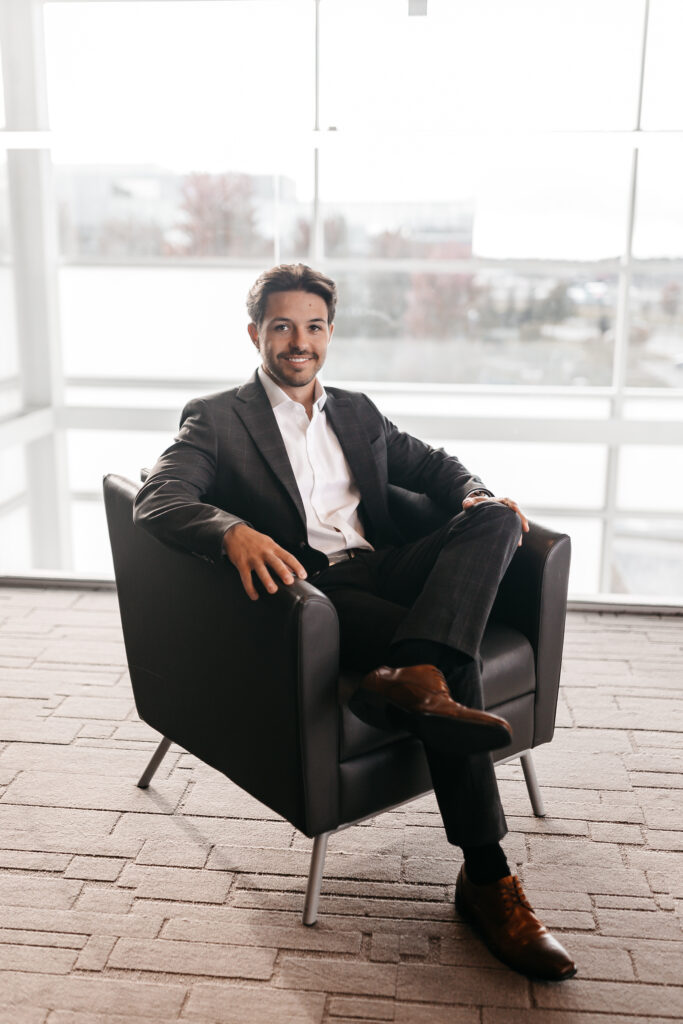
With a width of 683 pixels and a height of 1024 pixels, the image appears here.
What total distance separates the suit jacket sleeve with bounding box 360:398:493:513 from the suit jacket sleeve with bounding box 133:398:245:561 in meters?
0.46

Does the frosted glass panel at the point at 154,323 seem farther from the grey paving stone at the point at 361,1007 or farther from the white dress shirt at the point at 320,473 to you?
the grey paving stone at the point at 361,1007

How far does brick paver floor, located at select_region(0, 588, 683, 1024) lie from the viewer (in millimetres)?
1563

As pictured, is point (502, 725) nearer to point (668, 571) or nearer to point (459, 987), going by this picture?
point (459, 987)

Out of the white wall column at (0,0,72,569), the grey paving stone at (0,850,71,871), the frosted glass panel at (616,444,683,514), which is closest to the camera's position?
the grey paving stone at (0,850,71,871)

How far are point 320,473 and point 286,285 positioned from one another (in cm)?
42

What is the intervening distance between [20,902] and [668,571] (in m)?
4.63

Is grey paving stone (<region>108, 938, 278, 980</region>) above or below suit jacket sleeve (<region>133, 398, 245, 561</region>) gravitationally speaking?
below

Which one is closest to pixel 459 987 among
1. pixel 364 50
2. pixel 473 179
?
pixel 364 50

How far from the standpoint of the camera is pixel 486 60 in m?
3.91

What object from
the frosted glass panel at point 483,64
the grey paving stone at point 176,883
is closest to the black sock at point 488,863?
the grey paving stone at point 176,883

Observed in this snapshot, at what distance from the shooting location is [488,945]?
65.5 inches

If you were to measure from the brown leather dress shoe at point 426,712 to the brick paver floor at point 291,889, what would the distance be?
435 mm

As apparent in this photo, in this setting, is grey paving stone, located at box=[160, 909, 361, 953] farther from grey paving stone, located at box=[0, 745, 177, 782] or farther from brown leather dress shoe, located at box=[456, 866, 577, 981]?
grey paving stone, located at box=[0, 745, 177, 782]


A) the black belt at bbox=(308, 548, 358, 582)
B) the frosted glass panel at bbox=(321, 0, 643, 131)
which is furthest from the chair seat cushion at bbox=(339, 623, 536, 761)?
the frosted glass panel at bbox=(321, 0, 643, 131)
